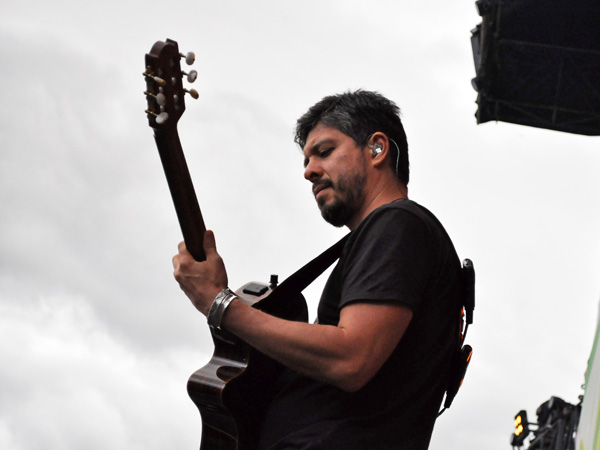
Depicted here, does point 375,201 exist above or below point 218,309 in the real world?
above

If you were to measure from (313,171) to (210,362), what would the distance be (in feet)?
1.96

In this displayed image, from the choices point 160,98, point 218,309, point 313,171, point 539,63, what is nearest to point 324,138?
point 313,171

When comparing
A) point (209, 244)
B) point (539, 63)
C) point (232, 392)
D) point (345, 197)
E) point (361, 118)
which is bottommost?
point (232, 392)

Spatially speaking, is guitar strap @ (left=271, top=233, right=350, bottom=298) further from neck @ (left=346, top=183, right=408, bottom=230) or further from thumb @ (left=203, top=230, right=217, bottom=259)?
thumb @ (left=203, top=230, right=217, bottom=259)

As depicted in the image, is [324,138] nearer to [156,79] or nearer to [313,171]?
[313,171]

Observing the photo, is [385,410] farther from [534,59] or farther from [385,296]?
[534,59]

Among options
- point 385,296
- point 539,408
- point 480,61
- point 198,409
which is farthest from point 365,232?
point 539,408

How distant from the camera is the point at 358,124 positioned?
2432mm

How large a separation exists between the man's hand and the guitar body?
0.93ft

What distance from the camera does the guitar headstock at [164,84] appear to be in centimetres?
216

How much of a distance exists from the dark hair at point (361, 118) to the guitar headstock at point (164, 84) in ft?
1.51

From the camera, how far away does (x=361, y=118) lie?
2449 mm

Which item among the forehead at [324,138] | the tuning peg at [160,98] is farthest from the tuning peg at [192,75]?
the forehead at [324,138]

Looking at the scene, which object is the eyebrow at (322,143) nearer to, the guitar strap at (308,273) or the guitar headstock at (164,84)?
the guitar strap at (308,273)
